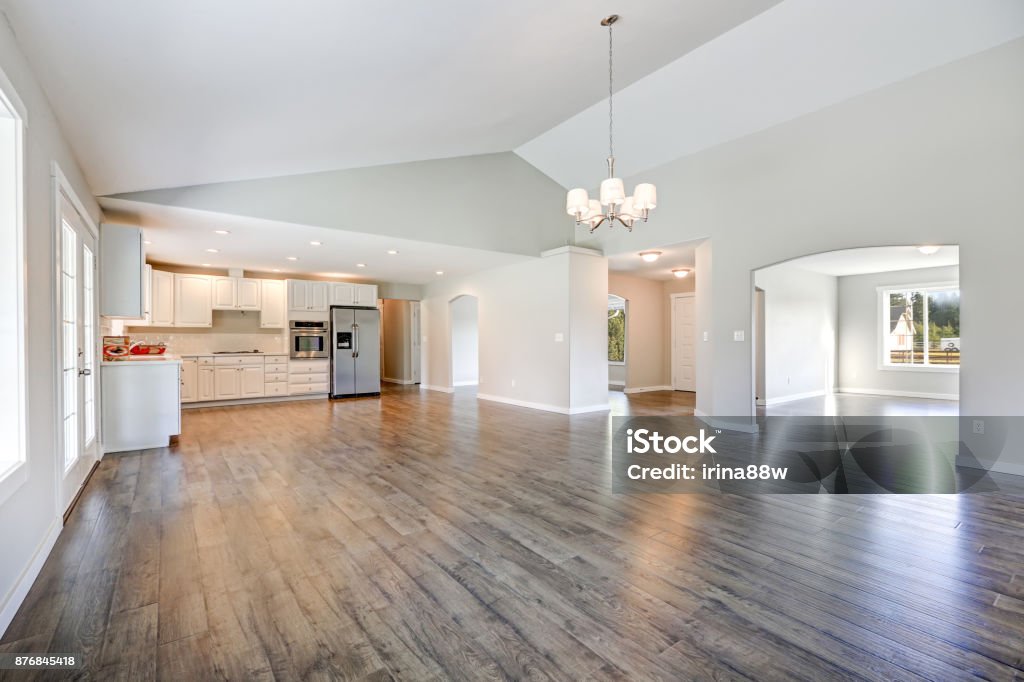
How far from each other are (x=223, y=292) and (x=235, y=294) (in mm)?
178

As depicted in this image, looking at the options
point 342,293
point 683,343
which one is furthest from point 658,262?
point 342,293

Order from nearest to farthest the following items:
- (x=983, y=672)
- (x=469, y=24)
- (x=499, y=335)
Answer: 1. (x=983, y=672)
2. (x=469, y=24)
3. (x=499, y=335)

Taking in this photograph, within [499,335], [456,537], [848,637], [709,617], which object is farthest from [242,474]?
[499,335]

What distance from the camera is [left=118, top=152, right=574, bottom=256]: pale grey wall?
15.8 ft

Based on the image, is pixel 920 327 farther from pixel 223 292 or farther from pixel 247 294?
pixel 223 292

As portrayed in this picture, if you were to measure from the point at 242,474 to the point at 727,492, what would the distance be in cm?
379

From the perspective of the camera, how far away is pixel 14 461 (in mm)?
2047

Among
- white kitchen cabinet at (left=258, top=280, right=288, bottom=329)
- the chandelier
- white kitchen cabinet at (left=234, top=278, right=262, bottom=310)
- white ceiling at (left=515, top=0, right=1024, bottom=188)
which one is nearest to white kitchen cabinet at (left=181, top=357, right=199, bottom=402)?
white kitchen cabinet at (left=234, top=278, right=262, bottom=310)

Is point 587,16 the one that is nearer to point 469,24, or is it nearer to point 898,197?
point 469,24

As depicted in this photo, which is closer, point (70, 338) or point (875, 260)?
point (70, 338)

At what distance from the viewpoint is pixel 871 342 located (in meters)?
8.99

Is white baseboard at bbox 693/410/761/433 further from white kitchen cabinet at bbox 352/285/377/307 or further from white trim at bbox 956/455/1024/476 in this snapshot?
white kitchen cabinet at bbox 352/285/377/307

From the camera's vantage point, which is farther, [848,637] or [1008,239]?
[1008,239]

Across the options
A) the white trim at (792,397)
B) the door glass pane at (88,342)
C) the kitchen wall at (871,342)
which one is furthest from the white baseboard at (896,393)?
the door glass pane at (88,342)
